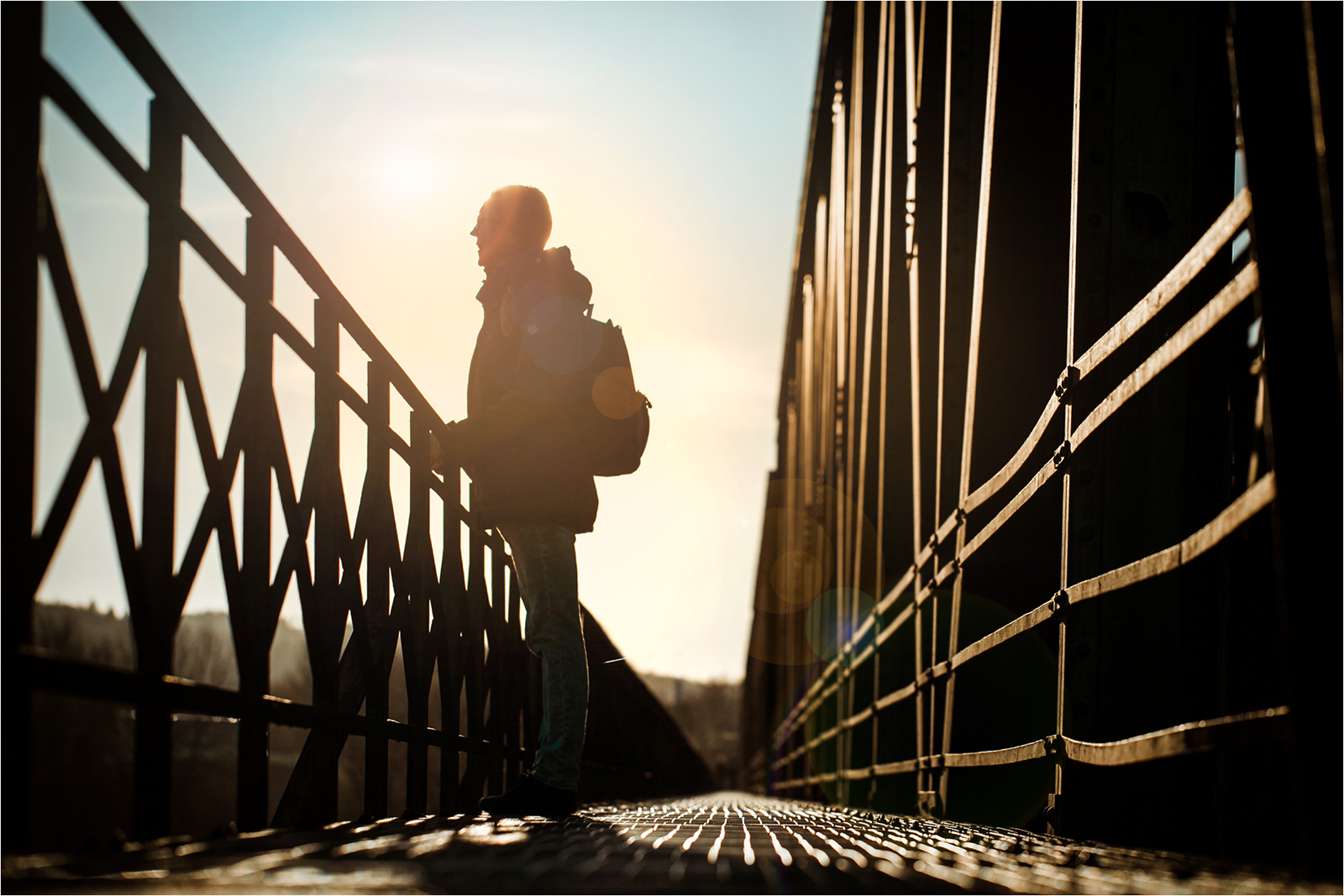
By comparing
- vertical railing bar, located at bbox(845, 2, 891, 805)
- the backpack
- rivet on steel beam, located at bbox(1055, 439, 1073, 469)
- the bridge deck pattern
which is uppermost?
vertical railing bar, located at bbox(845, 2, 891, 805)

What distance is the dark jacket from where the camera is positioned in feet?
12.1

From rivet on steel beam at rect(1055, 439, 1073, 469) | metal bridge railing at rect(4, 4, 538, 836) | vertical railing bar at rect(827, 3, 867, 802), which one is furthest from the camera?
vertical railing bar at rect(827, 3, 867, 802)

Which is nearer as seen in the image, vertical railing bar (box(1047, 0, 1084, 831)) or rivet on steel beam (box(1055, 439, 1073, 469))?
vertical railing bar (box(1047, 0, 1084, 831))

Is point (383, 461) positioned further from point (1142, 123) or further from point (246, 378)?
point (1142, 123)

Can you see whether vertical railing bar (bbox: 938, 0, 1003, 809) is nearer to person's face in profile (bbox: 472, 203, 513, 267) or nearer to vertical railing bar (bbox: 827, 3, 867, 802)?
person's face in profile (bbox: 472, 203, 513, 267)

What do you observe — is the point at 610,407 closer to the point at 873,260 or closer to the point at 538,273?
the point at 538,273

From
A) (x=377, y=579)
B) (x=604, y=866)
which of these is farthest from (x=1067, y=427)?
(x=377, y=579)

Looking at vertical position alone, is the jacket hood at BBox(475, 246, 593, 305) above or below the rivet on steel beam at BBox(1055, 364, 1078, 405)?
above

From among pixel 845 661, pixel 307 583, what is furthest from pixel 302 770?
pixel 845 661

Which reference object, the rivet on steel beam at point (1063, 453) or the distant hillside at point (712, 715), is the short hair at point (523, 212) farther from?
the distant hillside at point (712, 715)

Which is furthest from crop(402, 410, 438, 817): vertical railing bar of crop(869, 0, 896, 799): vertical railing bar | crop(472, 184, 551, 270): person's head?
crop(869, 0, 896, 799): vertical railing bar

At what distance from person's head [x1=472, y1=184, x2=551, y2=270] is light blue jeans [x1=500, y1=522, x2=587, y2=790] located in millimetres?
860

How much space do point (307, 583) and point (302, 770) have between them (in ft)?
1.55

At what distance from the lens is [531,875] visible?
1.87 metres
